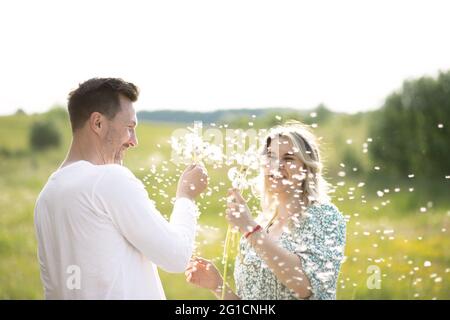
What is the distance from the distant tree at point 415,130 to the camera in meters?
11.7

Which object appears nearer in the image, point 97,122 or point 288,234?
point 97,122

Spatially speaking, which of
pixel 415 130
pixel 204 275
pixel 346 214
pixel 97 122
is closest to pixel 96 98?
pixel 97 122

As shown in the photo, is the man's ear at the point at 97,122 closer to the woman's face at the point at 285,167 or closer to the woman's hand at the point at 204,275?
the woman's hand at the point at 204,275

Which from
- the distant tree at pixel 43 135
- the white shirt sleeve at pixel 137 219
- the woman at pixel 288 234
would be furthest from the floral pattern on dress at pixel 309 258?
the distant tree at pixel 43 135

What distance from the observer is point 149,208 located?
81.8 inches

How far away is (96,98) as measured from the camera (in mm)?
2229

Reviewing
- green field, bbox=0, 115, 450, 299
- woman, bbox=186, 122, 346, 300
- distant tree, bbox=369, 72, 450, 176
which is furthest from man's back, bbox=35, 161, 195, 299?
distant tree, bbox=369, 72, 450, 176

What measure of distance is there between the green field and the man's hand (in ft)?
20.8

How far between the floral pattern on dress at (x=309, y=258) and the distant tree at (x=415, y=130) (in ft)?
30.5

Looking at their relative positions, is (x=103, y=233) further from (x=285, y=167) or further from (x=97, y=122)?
(x=285, y=167)

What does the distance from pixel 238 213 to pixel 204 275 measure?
1.22ft
